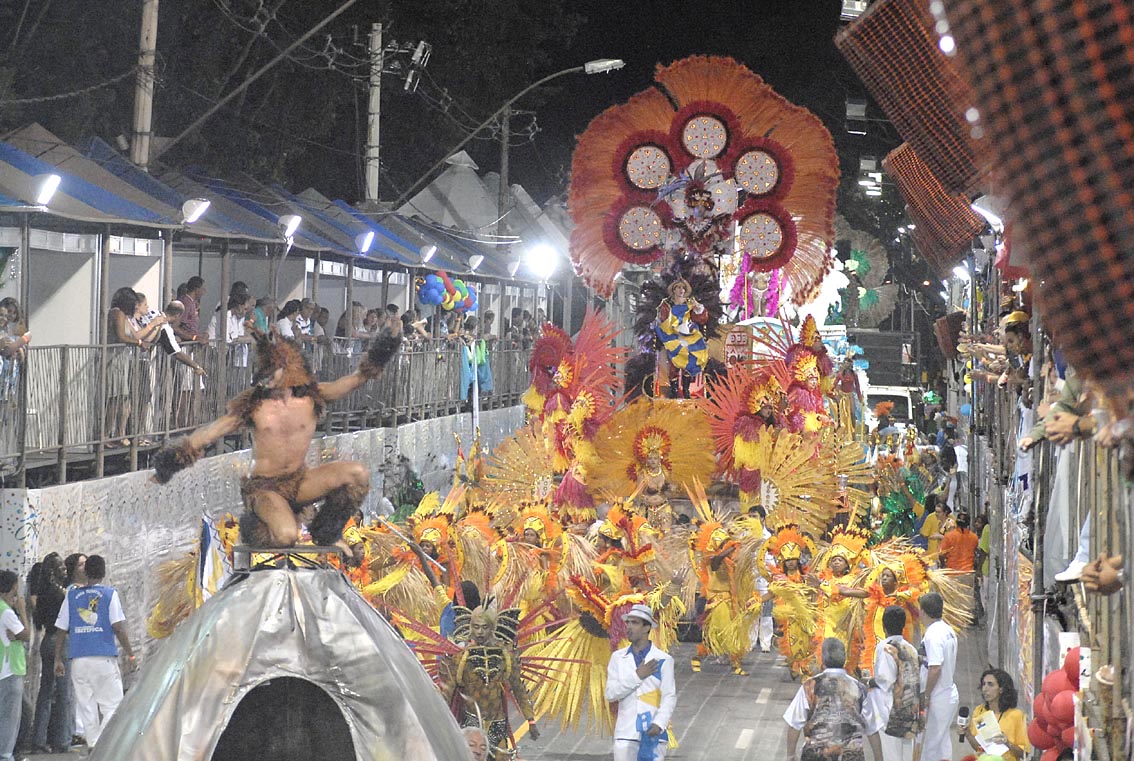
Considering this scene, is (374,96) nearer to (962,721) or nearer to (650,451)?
(650,451)

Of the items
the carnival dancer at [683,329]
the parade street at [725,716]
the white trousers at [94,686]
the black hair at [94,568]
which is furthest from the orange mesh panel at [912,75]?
the carnival dancer at [683,329]

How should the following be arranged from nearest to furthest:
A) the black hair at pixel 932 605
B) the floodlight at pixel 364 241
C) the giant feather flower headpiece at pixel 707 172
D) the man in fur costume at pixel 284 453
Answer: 1. the man in fur costume at pixel 284 453
2. the black hair at pixel 932 605
3. the giant feather flower headpiece at pixel 707 172
4. the floodlight at pixel 364 241

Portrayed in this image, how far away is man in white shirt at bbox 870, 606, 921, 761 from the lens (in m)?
10.8

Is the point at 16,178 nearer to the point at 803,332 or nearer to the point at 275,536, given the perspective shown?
the point at 275,536

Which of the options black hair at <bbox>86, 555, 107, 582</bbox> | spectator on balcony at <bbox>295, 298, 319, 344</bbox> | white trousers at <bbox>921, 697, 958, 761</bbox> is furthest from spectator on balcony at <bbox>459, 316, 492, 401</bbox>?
white trousers at <bbox>921, 697, 958, 761</bbox>

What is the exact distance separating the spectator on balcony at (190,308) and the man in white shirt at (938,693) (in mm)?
8507

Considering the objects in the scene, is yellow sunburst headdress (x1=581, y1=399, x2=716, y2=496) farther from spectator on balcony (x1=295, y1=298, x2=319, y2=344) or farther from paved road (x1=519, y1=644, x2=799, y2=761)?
spectator on balcony (x1=295, y1=298, x2=319, y2=344)

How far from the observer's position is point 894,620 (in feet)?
36.8

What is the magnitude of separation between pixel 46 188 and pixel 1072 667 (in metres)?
9.29

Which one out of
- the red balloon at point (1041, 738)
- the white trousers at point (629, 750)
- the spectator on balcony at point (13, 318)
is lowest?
the white trousers at point (629, 750)

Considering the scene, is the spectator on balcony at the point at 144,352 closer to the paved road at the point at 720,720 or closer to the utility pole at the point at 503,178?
the paved road at the point at 720,720

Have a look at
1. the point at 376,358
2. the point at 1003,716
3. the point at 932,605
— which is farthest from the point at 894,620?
the point at 376,358

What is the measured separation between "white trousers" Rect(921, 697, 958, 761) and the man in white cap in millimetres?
1651

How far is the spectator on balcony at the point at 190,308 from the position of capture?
17156 millimetres
